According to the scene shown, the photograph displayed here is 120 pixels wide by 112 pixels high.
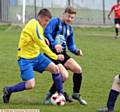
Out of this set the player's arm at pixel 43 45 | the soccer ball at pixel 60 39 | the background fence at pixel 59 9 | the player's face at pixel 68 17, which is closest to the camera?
the player's arm at pixel 43 45

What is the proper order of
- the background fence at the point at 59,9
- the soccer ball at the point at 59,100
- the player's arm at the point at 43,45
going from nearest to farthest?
the player's arm at the point at 43,45, the soccer ball at the point at 59,100, the background fence at the point at 59,9

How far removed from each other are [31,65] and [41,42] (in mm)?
468

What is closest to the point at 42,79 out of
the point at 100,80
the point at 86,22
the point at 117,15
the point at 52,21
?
the point at 100,80

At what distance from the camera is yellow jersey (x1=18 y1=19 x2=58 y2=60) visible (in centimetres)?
924

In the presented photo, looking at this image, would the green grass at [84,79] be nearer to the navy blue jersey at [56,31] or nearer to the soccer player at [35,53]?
the soccer player at [35,53]

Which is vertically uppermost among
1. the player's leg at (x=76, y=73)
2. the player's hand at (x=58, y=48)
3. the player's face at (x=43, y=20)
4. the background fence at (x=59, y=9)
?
the background fence at (x=59, y=9)

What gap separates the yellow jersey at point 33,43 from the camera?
924cm

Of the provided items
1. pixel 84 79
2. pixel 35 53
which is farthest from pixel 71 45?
pixel 84 79

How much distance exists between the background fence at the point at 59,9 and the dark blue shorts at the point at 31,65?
30724 mm

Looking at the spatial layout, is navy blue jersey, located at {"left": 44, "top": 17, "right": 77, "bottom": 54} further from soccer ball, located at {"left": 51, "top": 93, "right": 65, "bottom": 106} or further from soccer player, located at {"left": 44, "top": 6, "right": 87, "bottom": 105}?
soccer ball, located at {"left": 51, "top": 93, "right": 65, "bottom": 106}

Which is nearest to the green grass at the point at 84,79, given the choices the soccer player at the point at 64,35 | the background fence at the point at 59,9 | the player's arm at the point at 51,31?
the soccer player at the point at 64,35

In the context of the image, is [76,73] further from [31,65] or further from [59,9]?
[59,9]

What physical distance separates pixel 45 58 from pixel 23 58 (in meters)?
0.37

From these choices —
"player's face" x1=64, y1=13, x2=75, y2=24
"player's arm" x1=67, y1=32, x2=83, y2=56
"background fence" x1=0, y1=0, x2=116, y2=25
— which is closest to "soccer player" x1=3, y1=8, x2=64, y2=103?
"player's face" x1=64, y1=13, x2=75, y2=24
